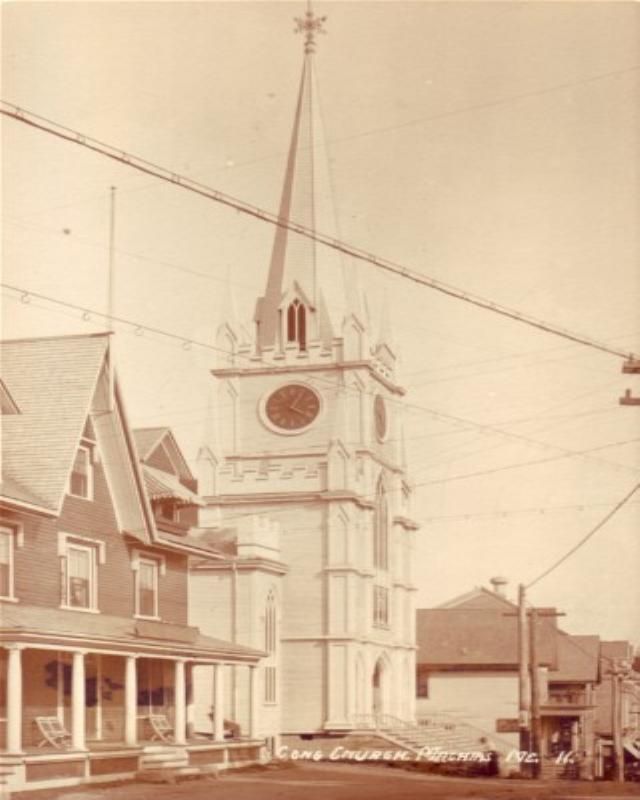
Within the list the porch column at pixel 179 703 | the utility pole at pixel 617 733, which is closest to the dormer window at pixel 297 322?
the utility pole at pixel 617 733

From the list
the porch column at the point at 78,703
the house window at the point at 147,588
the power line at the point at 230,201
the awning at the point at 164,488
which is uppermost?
the power line at the point at 230,201

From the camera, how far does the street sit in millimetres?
27844

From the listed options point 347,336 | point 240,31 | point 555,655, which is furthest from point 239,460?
point 240,31

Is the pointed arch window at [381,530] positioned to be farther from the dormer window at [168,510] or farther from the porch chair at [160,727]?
the porch chair at [160,727]

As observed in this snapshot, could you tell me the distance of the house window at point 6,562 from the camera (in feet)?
105

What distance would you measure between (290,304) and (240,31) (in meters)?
44.0

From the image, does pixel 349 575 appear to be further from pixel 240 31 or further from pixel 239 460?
pixel 240 31

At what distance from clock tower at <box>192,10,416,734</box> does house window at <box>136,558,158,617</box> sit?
25.8 meters

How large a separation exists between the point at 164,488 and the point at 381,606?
99.6ft

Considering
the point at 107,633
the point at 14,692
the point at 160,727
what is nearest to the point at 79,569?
the point at 107,633

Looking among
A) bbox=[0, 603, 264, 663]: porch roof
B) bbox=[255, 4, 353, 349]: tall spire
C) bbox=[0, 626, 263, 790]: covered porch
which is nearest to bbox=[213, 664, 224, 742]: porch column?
bbox=[0, 626, 263, 790]: covered porch

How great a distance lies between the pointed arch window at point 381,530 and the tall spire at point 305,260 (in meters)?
7.33

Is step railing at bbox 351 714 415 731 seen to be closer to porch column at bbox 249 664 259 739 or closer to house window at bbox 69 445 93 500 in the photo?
porch column at bbox 249 664 259 739

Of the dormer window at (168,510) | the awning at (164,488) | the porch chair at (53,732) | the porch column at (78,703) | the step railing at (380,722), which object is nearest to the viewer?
the porch column at (78,703)
